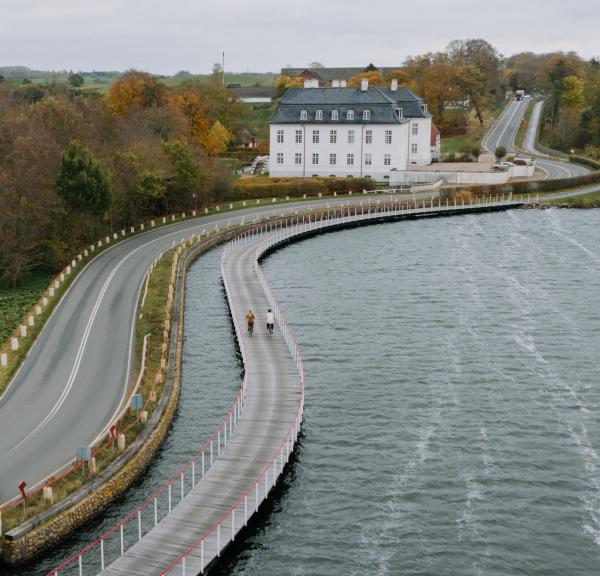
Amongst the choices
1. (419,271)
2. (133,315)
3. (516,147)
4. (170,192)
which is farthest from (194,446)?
(516,147)

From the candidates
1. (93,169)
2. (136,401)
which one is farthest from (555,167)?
(136,401)

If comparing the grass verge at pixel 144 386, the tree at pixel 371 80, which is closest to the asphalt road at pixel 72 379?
the grass verge at pixel 144 386

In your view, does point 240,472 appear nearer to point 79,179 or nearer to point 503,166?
point 79,179

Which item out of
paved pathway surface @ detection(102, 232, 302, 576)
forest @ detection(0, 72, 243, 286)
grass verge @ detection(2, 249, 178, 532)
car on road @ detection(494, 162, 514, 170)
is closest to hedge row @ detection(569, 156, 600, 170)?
car on road @ detection(494, 162, 514, 170)

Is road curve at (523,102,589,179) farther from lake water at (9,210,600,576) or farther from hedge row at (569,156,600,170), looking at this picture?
lake water at (9,210,600,576)

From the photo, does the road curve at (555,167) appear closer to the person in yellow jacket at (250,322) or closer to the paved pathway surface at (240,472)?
the person in yellow jacket at (250,322)

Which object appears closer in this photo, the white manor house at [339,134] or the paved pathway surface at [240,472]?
the paved pathway surface at [240,472]

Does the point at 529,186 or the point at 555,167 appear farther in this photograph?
the point at 555,167
